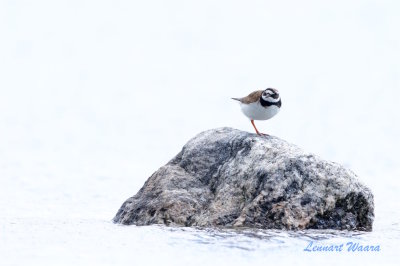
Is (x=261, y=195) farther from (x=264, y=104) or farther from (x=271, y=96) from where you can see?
(x=271, y=96)

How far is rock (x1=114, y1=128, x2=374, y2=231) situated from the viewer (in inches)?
415

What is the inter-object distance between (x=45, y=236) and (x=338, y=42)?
23.8 m

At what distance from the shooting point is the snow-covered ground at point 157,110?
9.80 metres

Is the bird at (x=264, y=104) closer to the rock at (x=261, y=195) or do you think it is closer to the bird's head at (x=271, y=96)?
the bird's head at (x=271, y=96)

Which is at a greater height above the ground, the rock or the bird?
the bird

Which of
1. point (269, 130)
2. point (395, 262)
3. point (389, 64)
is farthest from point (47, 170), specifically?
point (389, 64)

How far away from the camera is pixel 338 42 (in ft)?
105

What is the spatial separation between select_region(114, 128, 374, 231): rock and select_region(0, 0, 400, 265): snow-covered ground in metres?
0.47

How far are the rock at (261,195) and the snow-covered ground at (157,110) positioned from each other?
0.47m

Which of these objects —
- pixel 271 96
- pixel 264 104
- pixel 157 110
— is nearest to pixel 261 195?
pixel 264 104

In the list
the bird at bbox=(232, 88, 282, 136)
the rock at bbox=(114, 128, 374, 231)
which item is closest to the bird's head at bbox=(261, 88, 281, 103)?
the bird at bbox=(232, 88, 282, 136)

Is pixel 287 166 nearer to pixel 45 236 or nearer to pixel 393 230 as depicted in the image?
pixel 393 230

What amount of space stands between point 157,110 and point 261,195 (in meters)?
15.8

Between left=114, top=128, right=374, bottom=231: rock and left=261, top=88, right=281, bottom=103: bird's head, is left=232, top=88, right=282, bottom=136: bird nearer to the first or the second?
left=261, top=88, right=281, bottom=103: bird's head
